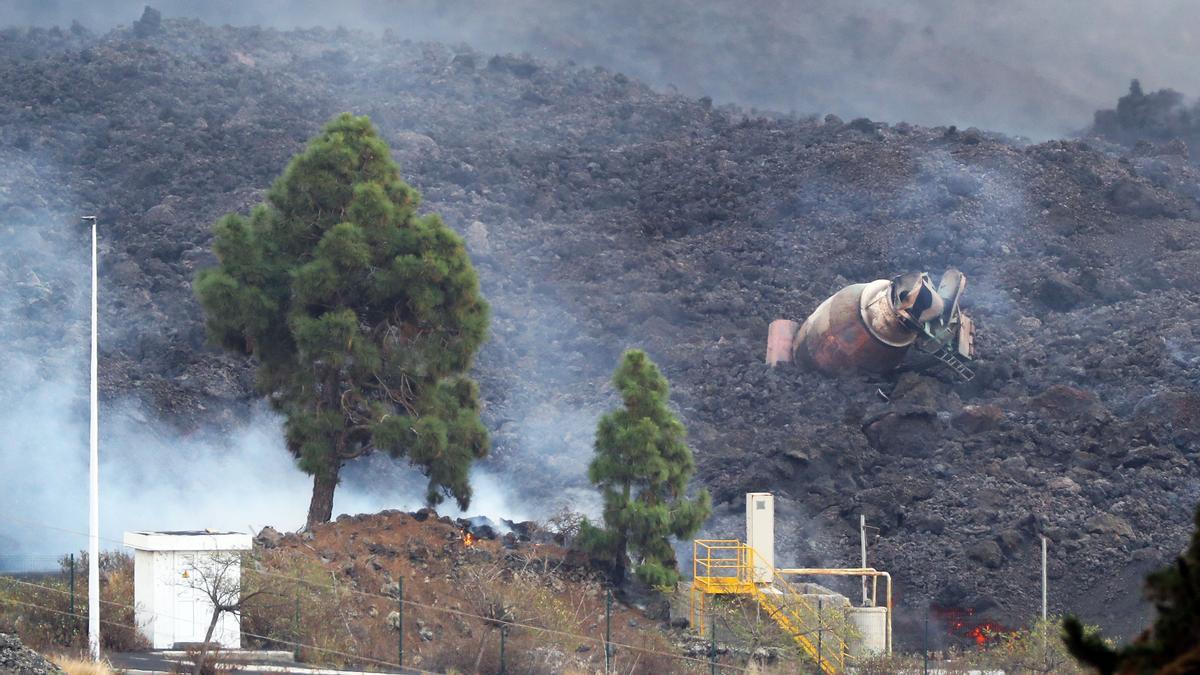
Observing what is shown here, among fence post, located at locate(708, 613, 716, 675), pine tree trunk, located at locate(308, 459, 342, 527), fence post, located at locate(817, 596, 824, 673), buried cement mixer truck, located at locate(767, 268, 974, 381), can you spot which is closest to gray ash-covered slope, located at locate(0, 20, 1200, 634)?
buried cement mixer truck, located at locate(767, 268, 974, 381)

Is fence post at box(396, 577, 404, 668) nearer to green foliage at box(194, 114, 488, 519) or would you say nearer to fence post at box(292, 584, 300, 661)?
fence post at box(292, 584, 300, 661)

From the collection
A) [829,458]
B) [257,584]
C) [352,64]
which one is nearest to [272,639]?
[257,584]

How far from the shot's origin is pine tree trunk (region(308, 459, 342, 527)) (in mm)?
35375

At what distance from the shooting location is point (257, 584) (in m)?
27.7

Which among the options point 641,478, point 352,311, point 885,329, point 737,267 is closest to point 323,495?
point 352,311

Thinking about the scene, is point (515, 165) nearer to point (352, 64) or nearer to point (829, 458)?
point (352, 64)

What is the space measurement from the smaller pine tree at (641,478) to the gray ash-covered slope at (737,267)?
19.9ft

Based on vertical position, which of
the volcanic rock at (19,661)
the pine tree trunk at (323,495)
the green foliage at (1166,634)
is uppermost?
the pine tree trunk at (323,495)

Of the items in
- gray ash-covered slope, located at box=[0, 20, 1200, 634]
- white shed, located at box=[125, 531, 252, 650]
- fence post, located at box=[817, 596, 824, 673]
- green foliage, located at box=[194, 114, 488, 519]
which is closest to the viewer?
white shed, located at box=[125, 531, 252, 650]

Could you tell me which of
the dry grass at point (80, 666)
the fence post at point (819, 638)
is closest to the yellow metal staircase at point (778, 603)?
the fence post at point (819, 638)

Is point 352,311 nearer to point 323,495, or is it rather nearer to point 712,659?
point 323,495

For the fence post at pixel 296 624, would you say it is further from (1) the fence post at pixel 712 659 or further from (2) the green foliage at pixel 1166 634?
(2) the green foliage at pixel 1166 634

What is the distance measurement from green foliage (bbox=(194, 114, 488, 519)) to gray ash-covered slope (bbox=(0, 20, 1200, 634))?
26.9ft

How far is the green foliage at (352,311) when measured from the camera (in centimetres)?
3488
